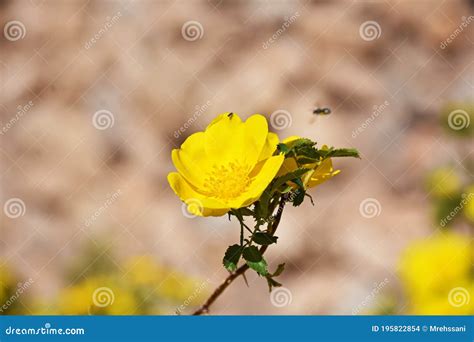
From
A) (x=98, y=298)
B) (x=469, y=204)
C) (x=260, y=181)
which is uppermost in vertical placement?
(x=469, y=204)

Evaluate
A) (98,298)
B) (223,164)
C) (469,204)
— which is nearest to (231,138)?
(223,164)

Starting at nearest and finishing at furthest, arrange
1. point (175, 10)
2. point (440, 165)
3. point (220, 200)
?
point (220, 200)
point (440, 165)
point (175, 10)

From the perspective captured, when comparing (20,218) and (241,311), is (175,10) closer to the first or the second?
(20,218)

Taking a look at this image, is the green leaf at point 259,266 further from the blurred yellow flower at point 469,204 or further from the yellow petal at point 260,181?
the blurred yellow flower at point 469,204

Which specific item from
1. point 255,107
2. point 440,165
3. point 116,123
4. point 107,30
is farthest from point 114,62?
point 440,165

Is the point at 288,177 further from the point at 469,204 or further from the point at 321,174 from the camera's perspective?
the point at 469,204

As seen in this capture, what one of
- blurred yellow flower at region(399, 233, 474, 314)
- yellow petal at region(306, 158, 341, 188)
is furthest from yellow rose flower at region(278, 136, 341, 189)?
blurred yellow flower at region(399, 233, 474, 314)

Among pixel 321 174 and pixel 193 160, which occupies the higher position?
pixel 321 174
